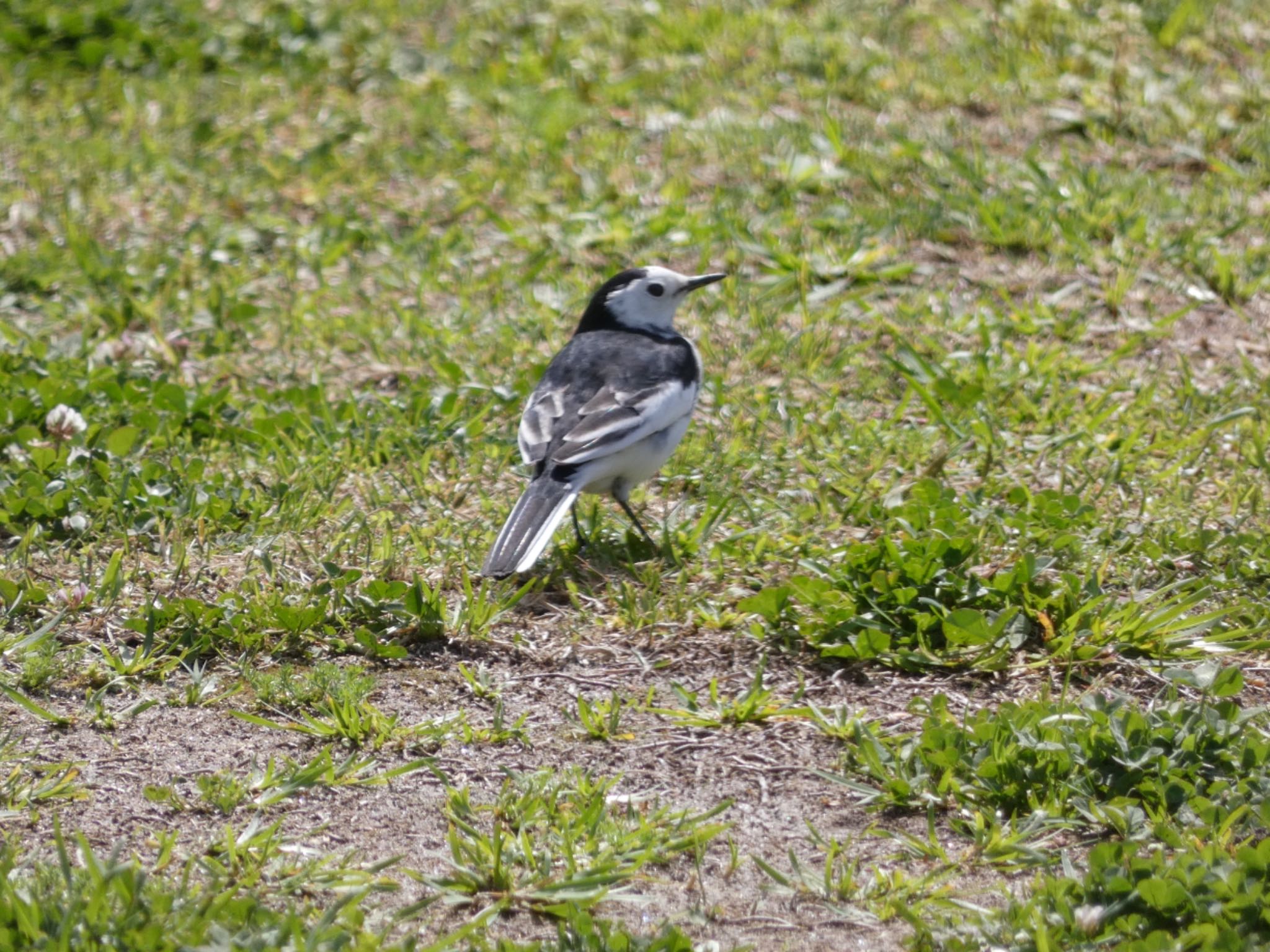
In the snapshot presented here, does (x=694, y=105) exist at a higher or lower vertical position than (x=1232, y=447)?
higher

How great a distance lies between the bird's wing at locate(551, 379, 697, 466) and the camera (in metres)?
5.32

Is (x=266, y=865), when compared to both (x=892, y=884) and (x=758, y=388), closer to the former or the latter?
(x=892, y=884)

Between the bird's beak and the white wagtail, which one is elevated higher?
the bird's beak

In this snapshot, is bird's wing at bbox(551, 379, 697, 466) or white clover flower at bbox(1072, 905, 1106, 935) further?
bird's wing at bbox(551, 379, 697, 466)

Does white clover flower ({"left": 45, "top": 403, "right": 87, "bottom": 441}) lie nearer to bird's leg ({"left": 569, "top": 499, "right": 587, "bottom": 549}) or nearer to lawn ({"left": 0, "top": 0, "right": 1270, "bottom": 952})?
lawn ({"left": 0, "top": 0, "right": 1270, "bottom": 952})

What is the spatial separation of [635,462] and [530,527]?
0.65 meters

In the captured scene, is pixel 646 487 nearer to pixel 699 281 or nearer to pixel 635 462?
pixel 635 462

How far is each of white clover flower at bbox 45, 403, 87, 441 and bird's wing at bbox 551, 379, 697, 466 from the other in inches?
80.8

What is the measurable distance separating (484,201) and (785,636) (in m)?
4.51

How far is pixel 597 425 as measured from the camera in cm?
542

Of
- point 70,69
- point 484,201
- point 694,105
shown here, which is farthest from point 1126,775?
point 70,69

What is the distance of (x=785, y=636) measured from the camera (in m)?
4.91

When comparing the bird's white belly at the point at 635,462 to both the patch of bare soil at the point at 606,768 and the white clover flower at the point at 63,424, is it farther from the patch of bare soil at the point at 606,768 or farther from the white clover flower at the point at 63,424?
the white clover flower at the point at 63,424

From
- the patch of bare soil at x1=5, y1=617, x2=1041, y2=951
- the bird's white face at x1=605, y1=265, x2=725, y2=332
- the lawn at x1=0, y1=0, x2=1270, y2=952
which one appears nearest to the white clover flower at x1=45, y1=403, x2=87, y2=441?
the lawn at x1=0, y1=0, x2=1270, y2=952
